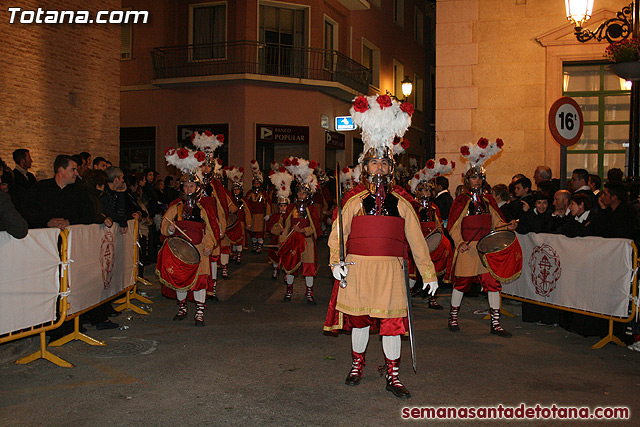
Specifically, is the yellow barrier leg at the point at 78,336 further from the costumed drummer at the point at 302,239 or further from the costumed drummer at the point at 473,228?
the costumed drummer at the point at 473,228

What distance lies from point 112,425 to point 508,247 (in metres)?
5.43

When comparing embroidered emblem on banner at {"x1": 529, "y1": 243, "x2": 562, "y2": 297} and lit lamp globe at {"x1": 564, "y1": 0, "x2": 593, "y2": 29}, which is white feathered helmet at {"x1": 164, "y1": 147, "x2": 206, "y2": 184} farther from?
lit lamp globe at {"x1": 564, "y1": 0, "x2": 593, "y2": 29}

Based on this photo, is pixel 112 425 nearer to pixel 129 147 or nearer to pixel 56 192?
pixel 56 192

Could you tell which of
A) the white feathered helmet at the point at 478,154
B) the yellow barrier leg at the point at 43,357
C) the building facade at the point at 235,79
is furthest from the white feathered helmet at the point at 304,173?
the building facade at the point at 235,79

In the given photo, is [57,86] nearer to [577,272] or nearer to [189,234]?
[189,234]

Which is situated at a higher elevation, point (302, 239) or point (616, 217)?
point (616, 217)

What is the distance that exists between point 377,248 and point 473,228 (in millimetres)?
3137

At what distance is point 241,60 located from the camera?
2562 cm

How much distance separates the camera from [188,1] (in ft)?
87.9

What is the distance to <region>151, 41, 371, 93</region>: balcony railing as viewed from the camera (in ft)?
84.1

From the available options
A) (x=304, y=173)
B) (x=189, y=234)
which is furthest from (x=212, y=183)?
(x=189, y=234)

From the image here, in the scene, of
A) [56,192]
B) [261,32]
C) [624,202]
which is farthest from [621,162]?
[261,32]

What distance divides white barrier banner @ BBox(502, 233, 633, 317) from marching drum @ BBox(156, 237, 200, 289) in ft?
15.2

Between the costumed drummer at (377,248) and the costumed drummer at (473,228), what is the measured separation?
264 centimetres
